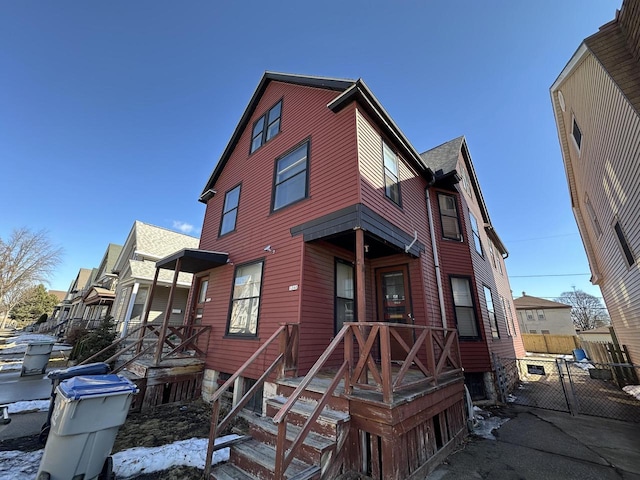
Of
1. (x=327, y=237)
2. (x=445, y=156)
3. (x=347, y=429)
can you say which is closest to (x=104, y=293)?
(x=327, y=237)

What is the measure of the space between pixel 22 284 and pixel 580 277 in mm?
81305

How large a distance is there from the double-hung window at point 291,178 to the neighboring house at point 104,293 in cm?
1463

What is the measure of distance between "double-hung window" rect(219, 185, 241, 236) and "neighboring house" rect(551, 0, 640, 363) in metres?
9.57

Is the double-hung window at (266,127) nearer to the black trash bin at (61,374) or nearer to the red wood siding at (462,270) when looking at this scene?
Answer: the red wood siding at (462,270)

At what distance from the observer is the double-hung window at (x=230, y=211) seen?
8.61 m

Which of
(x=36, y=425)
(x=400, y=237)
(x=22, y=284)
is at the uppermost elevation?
(x=22, y=284)

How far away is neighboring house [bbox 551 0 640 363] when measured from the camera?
5.00m

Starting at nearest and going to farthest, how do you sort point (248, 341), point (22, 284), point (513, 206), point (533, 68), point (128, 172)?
1. point (248, 341)
2. point (533, 68)
3. point (128, 172)
4. point (513, 206)
5. point (22, 284)

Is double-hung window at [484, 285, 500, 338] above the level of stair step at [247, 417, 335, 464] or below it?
above

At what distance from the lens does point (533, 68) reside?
29.0ft

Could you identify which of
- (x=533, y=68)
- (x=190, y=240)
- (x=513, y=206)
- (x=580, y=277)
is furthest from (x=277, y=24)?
(x=580, y=277)

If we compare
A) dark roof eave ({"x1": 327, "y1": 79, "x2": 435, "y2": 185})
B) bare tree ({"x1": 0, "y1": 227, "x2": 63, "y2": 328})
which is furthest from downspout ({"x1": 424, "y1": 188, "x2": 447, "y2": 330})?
bare tree ({"x1": 0, "y1": 227, "x2": 63, "y2": 328})

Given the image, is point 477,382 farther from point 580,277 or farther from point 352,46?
point 580,277

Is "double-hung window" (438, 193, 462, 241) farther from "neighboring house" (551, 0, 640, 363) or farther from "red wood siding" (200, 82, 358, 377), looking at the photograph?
"red wood siding" (200, 82, 358, 377)
